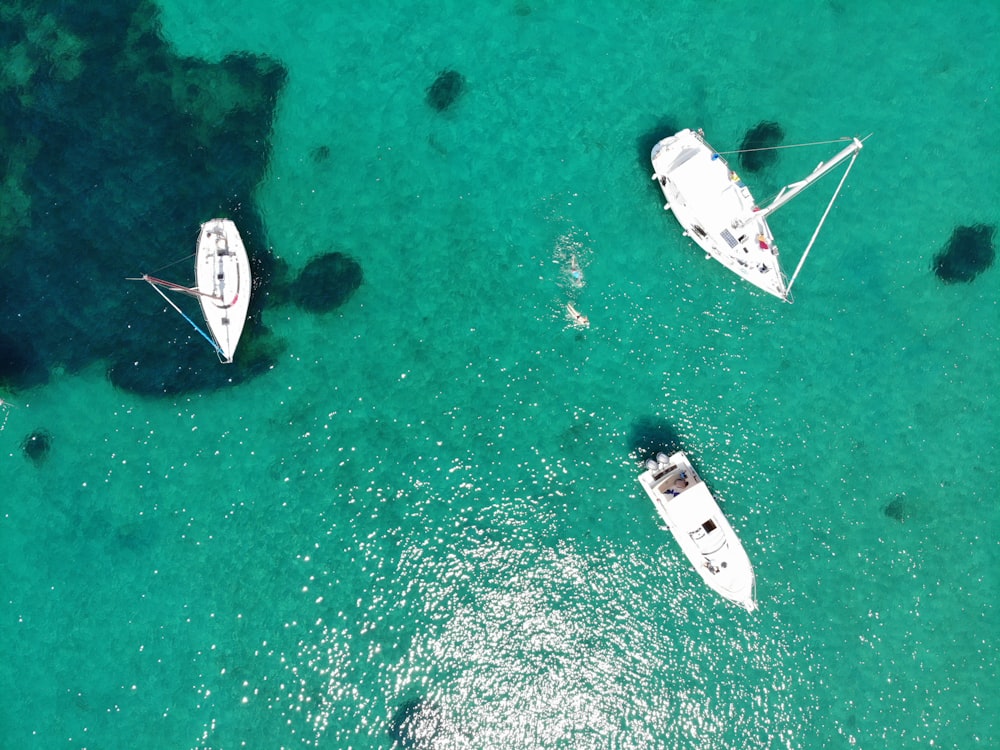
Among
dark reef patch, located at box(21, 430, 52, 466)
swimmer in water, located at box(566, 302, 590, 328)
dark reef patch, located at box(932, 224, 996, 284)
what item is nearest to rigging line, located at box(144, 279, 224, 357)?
dark reef patch, located at box(21, 430, 52, 466)

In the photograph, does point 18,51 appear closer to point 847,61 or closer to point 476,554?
point 476,554

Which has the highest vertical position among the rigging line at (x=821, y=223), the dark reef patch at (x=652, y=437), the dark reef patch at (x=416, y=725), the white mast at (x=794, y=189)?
the white mast at (x=794, y=189)

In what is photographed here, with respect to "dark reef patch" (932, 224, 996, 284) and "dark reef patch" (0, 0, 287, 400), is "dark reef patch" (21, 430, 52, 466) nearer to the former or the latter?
"dark reef patch" (0, 0, 287, 400)

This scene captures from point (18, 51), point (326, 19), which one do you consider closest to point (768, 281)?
point (326, 19)

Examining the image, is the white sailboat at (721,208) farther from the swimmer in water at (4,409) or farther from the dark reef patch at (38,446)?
the swimmer in water at (4,409)

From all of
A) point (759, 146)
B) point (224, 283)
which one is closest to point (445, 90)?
point (224, 283)

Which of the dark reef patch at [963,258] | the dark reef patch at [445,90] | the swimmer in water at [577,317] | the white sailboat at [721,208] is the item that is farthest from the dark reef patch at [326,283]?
the dark reef patch at [963,258]

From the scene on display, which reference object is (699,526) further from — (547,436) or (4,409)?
(4,409)
